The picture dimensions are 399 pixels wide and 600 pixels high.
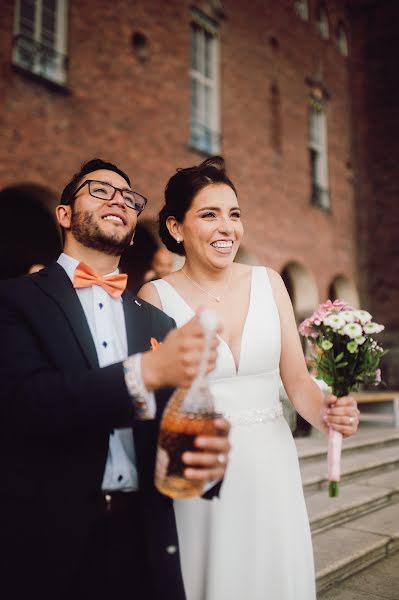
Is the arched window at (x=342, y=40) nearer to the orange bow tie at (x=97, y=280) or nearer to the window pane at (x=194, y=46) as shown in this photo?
the window pane at (x=194, y=46)

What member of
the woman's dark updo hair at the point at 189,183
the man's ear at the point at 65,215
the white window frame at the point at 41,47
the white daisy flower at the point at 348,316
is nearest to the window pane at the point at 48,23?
the white window frame at the point at 41,47

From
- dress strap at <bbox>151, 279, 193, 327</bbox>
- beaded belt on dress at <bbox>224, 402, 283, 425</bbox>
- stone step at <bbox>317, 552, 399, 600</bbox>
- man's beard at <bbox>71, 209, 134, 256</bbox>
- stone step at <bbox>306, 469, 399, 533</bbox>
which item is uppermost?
man's beard at <bbox>71, 209, 134, 256</bbox>

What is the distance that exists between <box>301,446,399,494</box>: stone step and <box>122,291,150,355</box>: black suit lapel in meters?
3.10

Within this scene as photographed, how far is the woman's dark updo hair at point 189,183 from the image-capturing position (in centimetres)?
201

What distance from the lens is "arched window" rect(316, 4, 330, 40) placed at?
39.4 ft

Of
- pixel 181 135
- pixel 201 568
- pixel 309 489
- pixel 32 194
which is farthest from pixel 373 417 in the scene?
pixel 201 568

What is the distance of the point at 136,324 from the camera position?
1457 mm

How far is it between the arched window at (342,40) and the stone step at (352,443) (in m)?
9.99

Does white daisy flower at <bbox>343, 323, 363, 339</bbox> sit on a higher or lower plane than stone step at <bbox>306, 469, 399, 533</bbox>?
higher

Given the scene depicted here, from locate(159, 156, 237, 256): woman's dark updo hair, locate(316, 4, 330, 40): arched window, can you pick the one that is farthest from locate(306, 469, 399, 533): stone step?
locate(316, 4, 330, 40): arched window

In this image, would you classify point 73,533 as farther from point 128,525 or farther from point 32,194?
point 32,194

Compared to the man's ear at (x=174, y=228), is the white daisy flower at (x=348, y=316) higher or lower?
lower

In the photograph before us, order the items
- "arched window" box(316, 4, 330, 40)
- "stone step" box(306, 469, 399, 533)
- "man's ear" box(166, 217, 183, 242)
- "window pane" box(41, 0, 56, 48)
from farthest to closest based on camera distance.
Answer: "arched window" box(316, 4, 330, 40) → "window pane" box(41, 0, 56, 48) → "stone step" box(306, 469, 399, 533) → "man's ear" box(166, 217, 183, 242)

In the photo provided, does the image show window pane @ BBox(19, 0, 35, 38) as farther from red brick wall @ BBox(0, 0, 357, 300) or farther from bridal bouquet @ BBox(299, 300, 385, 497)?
bridal bouquet @ BBox(299, 300, 385, 497)
